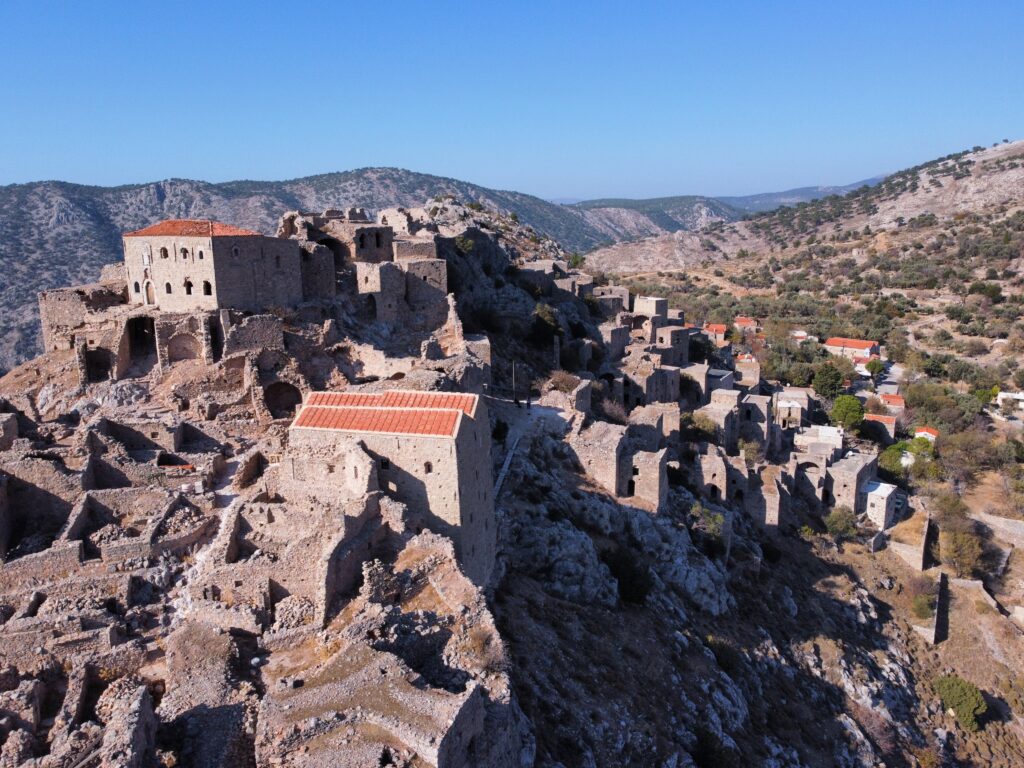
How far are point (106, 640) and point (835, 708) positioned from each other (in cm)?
1750

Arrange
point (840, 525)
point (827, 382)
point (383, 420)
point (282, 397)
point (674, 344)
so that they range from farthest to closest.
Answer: point (827, 382), point (674, 344), point (840, 525), point (282, 397), point (383, 420)

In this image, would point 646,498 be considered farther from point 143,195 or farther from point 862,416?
point 143,195

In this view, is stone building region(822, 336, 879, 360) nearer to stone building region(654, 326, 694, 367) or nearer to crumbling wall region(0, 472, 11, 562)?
stone building region(654, 326, 694, 367)

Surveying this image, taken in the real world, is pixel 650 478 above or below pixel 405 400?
below

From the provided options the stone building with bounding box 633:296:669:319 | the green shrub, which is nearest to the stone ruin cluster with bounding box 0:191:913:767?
the green shrub

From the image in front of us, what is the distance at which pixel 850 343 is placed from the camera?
5353 cm

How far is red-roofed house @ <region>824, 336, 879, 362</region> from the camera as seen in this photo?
52.5 m

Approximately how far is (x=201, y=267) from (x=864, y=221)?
324 feet

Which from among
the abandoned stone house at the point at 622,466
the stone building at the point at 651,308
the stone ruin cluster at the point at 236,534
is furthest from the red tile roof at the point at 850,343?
the stone ruin cluster at the point at 236,534

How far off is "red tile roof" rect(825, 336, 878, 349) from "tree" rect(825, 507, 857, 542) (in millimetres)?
27330

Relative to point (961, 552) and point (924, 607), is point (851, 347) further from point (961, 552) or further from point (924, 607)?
point (924, 607)

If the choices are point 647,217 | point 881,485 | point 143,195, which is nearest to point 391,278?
point 881,485

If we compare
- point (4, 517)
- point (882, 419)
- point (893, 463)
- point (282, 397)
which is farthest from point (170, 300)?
point (882, 419)

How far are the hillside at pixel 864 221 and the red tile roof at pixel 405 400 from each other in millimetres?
81048
